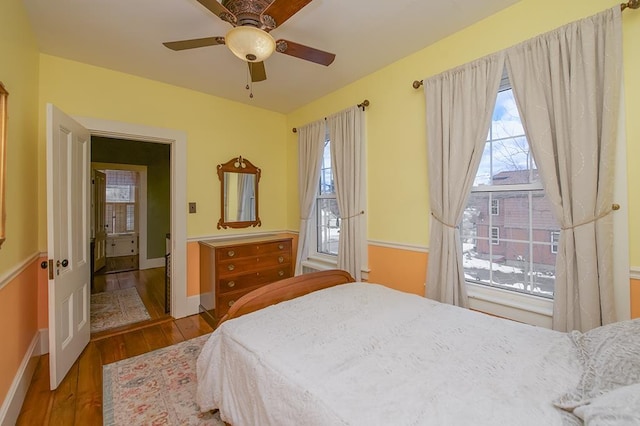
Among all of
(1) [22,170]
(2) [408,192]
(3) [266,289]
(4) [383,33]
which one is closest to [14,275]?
(1) [22,170]

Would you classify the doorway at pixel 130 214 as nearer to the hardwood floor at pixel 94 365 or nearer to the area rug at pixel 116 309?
the area rug at pixel 116 309

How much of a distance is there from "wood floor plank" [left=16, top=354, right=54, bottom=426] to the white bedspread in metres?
1.17

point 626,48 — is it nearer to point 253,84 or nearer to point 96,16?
point 253,84

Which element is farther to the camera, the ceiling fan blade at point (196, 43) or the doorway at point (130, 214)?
the doorway at point (130, 214)

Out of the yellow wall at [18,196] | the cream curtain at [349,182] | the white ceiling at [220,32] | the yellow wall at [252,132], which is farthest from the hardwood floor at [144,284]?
the white ceiling at [220,32]

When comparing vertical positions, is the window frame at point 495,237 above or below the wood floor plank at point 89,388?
above

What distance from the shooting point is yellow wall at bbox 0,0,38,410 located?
1664 millimetres

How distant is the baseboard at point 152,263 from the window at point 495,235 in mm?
5952

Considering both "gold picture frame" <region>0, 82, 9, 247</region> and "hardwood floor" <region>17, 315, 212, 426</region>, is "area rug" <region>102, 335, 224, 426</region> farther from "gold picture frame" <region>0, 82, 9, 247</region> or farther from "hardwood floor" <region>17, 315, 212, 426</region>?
"gold picture frame" <region>0, 82, 9, 247</region>

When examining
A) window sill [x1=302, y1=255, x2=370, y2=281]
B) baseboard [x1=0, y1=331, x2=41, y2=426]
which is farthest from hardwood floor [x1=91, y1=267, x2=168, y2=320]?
window sill [x1=302, y1=255, x2=370, y2=281]

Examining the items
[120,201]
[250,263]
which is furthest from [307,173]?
[120,201]

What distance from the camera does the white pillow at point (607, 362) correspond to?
89cm

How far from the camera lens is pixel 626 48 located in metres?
1.58

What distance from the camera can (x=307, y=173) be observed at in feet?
12.2
